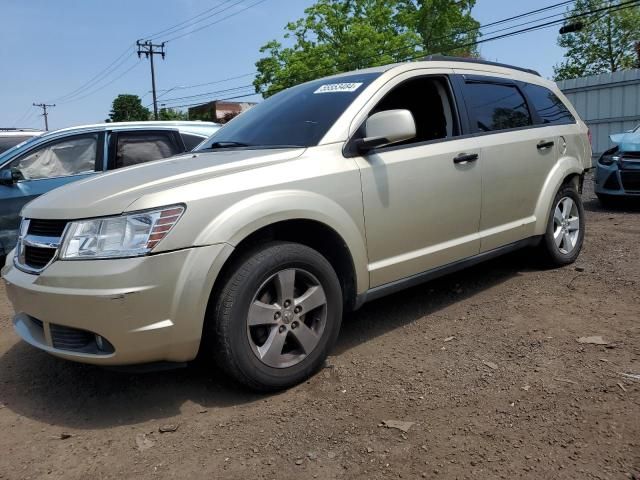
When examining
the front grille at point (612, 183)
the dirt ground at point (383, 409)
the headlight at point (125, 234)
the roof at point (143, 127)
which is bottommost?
the dirt ground at point (383, 409)

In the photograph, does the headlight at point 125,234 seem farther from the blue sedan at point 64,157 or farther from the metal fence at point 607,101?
the metal fence at point 607,101

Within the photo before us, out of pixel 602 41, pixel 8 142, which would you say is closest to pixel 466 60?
pixel 8 142

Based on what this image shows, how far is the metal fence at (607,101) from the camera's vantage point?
15.6m

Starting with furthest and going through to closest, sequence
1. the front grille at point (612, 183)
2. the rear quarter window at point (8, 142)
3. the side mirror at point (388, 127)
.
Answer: the rear quarter window at point (8, 142) → the front grille at point (612, 183) → the side mirror at point (388, 127)

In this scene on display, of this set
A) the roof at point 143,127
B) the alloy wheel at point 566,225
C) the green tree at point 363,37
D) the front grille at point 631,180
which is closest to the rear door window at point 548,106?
the alloy wheel at point 566,225

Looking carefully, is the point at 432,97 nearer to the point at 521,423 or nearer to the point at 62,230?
the point at 521,423

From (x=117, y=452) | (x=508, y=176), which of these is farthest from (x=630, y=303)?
(x=117, y=452)

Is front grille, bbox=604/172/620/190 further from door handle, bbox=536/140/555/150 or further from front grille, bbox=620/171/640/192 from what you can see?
door handle, bbox=536/140/555/150

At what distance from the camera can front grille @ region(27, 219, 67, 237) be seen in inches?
103

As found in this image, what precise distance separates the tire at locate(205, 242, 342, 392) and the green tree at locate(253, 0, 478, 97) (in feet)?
114

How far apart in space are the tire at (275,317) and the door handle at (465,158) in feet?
4.41

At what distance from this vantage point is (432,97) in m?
3.93

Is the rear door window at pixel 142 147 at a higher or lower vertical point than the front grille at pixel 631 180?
higher

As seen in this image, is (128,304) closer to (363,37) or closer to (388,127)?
(388,127)
